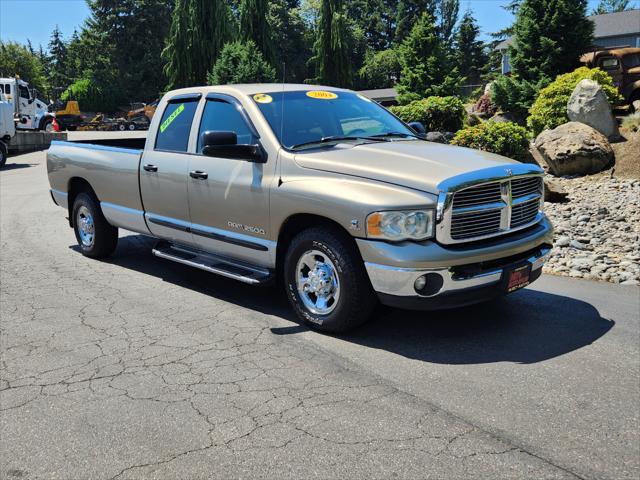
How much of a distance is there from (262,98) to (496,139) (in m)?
9.25

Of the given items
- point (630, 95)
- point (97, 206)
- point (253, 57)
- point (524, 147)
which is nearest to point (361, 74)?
point (253, 57)

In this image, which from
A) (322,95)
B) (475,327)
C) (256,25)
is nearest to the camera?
(475,327)

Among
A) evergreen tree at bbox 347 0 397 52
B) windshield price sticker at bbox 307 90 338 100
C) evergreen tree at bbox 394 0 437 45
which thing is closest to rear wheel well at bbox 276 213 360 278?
windshield price sticker at bbox 307 90 338 100

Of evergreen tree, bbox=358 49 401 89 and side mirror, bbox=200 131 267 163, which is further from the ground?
evergreen tree, bbox=358 49 401 89

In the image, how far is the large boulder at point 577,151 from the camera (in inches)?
520

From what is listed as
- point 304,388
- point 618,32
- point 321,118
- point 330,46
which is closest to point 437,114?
point 321,118

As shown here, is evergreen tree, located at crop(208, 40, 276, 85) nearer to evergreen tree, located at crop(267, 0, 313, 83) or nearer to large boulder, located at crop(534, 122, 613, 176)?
large boulder, located at crop(534, 122, 613, 176)

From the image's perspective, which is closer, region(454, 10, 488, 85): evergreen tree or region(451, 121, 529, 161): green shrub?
region(451, 121, 529, 161): green shrub

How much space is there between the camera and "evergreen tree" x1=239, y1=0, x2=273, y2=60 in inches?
1433

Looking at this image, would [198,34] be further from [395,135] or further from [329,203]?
[329,203]

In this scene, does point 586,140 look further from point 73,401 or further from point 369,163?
point 73,401

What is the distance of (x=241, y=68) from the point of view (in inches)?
1017

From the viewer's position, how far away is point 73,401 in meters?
3.95

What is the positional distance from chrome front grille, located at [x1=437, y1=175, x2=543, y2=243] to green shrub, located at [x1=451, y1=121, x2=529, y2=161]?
886 cm
